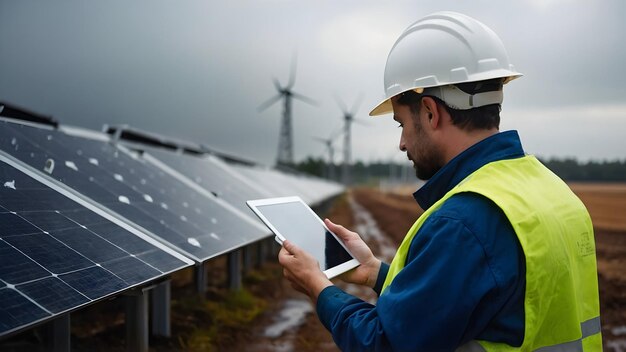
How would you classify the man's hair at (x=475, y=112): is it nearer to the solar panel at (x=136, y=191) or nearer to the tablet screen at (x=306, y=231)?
the tablet screen at (x=306, y=231)

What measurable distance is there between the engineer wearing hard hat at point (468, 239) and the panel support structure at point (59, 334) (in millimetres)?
2684

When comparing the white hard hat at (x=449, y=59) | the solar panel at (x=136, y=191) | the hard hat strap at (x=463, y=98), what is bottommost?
the solar panel at (x=136, y=191)

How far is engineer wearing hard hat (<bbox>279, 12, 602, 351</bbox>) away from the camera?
89.9 inches

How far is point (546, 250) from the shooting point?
2.42 meters

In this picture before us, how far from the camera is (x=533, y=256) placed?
2.35m

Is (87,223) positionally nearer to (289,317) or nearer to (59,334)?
(59,334)

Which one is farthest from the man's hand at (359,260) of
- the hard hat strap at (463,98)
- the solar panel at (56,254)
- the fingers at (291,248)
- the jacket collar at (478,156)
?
the solar panel at (56,254)

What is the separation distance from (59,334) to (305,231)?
2.76 metres

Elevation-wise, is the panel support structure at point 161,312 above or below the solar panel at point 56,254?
Answer: below

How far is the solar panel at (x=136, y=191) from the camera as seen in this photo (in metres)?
5.96

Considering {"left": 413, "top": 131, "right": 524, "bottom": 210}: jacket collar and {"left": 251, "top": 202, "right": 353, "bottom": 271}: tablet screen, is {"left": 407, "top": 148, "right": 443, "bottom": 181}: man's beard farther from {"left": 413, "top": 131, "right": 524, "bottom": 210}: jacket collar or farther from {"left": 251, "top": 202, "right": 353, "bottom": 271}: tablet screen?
{"left": 251, "top": 202, "right": 353, "bottom": 271}: tablet screen

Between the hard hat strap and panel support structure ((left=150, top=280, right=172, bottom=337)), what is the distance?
227 inches

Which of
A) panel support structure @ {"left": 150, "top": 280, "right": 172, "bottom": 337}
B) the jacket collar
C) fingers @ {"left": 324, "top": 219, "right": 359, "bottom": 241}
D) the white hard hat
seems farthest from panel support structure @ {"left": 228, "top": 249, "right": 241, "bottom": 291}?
the jacket collar

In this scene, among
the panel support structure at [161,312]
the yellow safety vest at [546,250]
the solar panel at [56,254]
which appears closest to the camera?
the yellow safety vest at [546,250]
